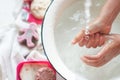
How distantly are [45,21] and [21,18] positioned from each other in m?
0.26

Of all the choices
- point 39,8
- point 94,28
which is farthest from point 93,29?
point 39,8

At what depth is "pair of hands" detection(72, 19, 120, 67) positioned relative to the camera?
2.68ft

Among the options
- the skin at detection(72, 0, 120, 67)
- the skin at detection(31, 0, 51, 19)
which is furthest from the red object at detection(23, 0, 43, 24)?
the skin at detection(72, 0, 120, 67)

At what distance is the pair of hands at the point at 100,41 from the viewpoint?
817 mm

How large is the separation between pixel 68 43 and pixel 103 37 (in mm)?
145

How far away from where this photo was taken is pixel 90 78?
2.93ft

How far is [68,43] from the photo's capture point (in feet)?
3.11

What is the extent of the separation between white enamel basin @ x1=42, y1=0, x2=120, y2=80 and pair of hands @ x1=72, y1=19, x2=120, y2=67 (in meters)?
0.04

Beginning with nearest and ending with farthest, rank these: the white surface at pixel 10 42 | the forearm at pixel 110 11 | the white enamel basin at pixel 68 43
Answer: the forearm at pixel 110 11 → the white enamel basin at pixel 68 43 → the white surface at pixel 10 42

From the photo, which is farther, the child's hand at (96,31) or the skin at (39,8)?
the skin at (39,8)

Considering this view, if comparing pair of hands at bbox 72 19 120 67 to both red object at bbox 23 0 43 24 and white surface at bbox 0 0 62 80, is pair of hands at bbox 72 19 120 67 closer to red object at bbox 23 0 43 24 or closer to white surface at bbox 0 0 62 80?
white surface at bbox 0 0 62 80

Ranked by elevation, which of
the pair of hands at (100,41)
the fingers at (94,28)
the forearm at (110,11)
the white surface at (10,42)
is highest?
the forearm at (110,11)

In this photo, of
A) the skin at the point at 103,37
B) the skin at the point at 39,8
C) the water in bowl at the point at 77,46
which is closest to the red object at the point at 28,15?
the skin at the point at 39,8

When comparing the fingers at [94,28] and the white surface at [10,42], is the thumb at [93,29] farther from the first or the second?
the white surface at [10,42]
